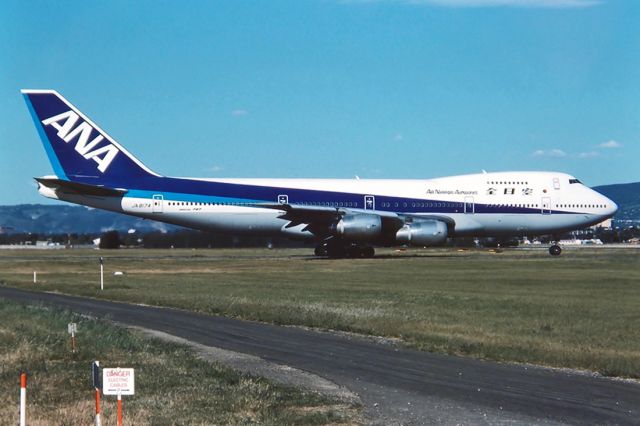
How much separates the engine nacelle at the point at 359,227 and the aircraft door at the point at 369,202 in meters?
3.34

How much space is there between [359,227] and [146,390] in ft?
137

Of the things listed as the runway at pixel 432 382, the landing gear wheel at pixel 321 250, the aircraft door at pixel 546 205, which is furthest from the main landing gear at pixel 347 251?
the runway at pixel 432 382

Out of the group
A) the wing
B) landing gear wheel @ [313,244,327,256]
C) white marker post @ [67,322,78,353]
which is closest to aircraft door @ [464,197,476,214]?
the wing

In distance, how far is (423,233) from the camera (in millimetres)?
57250

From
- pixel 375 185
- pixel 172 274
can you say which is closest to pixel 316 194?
pixel 375 185

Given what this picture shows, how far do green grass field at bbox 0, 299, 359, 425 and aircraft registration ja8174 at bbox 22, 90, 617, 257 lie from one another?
3797 cm

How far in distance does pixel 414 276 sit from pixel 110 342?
81.6ft

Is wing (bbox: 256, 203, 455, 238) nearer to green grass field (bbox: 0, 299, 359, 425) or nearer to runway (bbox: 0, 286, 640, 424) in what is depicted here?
runway (bbox: 0, 286, 640, 424)

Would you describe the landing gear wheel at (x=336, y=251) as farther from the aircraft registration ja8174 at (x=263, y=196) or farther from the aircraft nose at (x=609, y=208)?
the aircraft nose at (x=609, y=208)

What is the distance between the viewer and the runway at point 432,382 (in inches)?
515

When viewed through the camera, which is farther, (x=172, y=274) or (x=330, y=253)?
(x=330, y=253)

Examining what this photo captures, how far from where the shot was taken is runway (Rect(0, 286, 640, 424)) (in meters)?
13.1

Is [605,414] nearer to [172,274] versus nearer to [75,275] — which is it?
[172,274]

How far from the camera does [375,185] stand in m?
61.5
